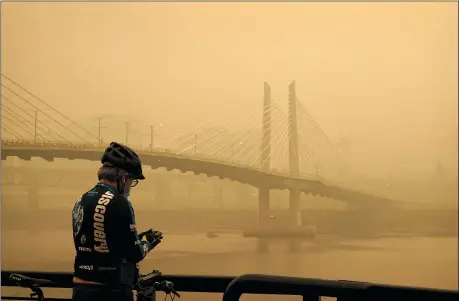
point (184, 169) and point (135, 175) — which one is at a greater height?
point (184, 169)

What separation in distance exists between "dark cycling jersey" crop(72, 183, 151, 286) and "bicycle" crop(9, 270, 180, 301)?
2.8 inches

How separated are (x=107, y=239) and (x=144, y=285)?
0.56ft

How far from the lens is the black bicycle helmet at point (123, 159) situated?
6.42 ft

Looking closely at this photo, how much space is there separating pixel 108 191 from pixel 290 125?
26.8m

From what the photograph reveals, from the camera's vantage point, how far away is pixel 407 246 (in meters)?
33.3

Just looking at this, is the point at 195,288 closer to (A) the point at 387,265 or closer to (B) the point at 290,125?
(B) the point at 290,125

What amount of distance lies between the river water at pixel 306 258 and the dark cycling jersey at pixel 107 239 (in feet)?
70.1

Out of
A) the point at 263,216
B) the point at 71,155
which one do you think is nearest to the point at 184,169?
the point at 71,155

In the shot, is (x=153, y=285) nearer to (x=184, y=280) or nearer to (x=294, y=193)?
(x=184, y=280)

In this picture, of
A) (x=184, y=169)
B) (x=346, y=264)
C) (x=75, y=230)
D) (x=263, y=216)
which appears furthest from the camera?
(x=346, y=264)

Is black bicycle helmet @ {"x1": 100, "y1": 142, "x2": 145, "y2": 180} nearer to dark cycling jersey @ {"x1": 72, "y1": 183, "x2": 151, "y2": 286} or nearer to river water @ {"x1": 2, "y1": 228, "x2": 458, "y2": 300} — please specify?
dark cycling jersey @ {"x1": 72, "y1": 183, "x2": 151, "y2": 286}

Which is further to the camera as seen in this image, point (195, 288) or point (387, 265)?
point (387, 265)

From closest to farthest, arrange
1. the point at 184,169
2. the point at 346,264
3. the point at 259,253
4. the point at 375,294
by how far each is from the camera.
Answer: the point at 375,294 < the point at 184,169 < the point at 259,253 < the point at 346,264

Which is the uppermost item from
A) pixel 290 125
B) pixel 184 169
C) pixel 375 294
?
pixel 290 125
